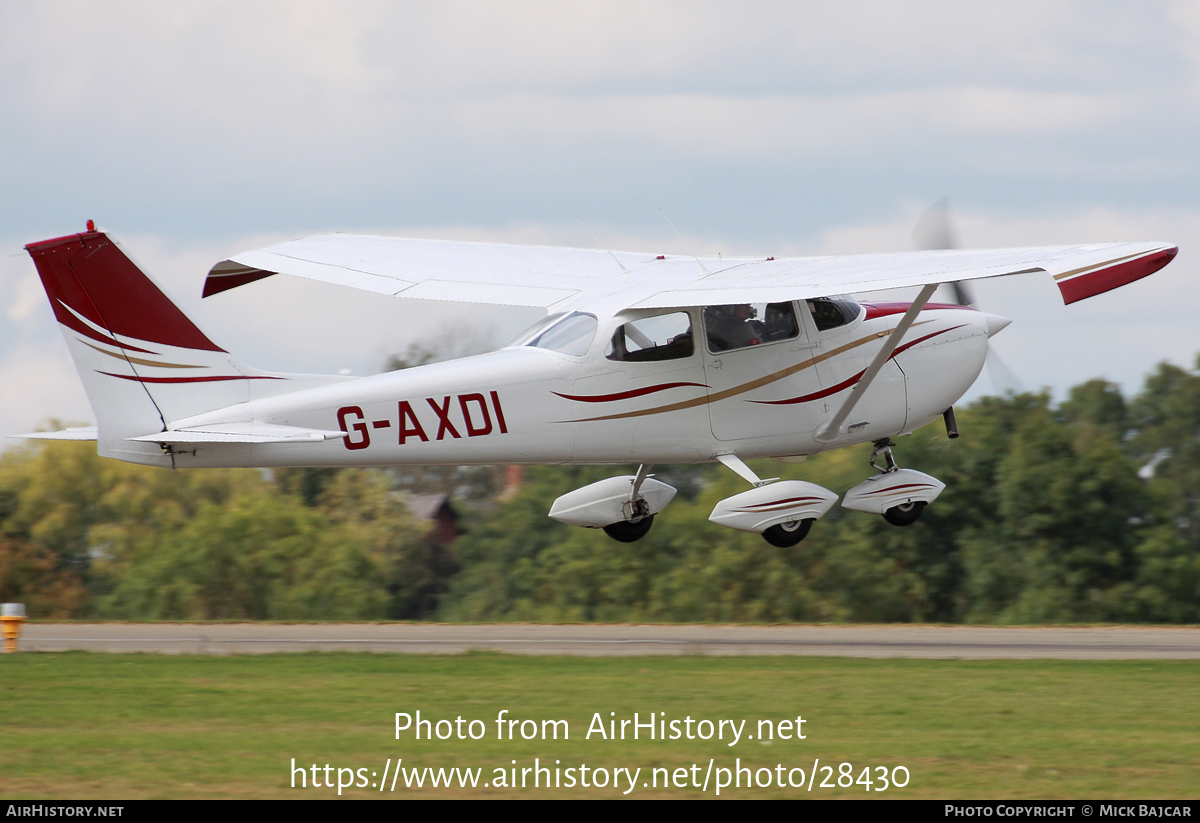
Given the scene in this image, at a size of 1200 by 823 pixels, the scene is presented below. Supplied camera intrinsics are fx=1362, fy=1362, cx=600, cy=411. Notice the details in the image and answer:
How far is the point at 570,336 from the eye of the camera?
12945 mm

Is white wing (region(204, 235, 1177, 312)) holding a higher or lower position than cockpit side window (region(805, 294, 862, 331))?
higher

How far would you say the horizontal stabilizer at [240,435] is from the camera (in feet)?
38.1

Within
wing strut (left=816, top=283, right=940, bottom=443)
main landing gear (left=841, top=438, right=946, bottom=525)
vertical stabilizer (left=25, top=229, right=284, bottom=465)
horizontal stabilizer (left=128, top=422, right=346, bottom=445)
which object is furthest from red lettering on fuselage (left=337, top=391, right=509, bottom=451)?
main landing gear (left=841, top=438, right=946, bottom=525)

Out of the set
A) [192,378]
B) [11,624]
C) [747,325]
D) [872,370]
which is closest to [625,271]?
[747,325]

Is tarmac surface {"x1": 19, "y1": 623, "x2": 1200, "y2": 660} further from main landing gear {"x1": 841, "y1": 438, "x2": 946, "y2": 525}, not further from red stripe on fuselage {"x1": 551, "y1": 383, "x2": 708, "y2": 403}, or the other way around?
red stripe on fuselage {"x1": 551, "y1": 383, "x2": 708, "y2": 403}

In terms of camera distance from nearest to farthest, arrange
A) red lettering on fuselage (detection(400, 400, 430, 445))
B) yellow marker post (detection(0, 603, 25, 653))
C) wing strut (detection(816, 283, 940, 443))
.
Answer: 1. red lettering on fuselage (detection(400, 400, 430, 445))
2. wing strut (detection(816, 283, 940, 443))
3. yellow marker post (detection(0, 603, 25, 653))

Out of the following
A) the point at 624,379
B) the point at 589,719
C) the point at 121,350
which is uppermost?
the point at 121,350

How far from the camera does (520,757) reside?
A: 9609 millimetres

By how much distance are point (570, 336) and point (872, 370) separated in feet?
9.85

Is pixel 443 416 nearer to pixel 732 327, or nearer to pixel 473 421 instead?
pixel 473 421

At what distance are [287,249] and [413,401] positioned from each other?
4863 millimetres

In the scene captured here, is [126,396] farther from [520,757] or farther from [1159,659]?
[1159,659]

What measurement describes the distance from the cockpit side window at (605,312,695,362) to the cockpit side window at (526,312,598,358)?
24 centimetres

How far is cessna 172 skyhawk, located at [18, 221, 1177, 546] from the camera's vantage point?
39.3 ft
